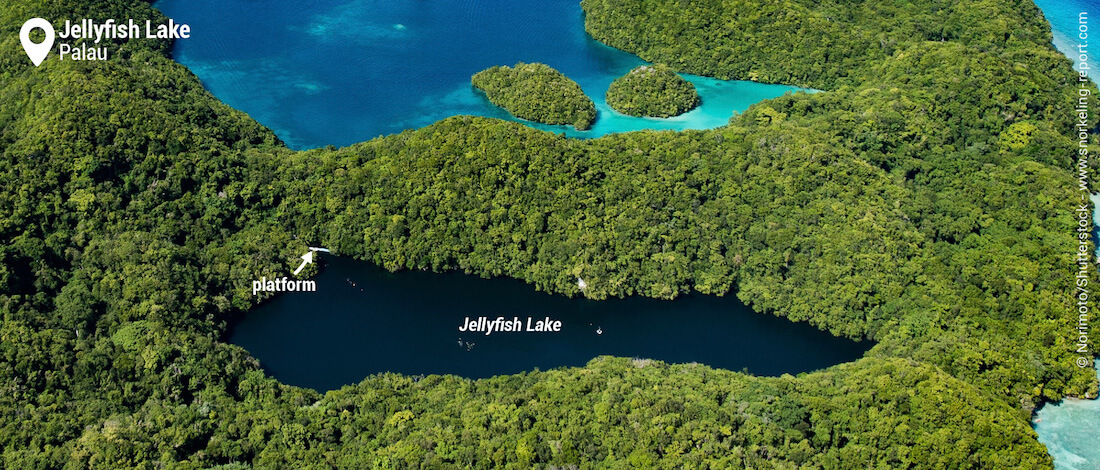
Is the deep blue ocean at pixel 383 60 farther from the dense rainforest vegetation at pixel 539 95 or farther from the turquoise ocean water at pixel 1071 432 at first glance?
the turquoise ocean water at pixel 1071 432

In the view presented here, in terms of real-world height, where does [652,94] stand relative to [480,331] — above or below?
above

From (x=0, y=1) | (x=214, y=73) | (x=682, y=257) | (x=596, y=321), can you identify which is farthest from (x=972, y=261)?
(x=0, y=1)

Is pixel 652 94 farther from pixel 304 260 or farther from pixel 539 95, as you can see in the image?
pixel 304 260

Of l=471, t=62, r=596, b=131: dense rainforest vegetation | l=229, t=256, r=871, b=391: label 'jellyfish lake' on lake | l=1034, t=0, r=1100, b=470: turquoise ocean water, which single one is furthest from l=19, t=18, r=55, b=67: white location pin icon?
l=1034, t=0, r=1100, b=470: turquoise ocean water

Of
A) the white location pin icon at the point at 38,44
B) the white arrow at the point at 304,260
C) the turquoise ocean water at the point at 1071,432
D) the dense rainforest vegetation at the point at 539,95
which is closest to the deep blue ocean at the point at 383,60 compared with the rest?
the dense rainforest vegetation at the point at 539,95

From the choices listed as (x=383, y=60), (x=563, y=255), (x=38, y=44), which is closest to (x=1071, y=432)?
(x=563, y=255)

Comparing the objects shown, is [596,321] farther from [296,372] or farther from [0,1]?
[0,1]
